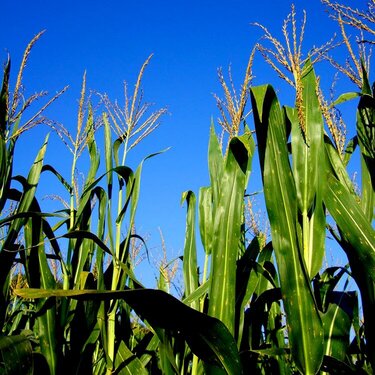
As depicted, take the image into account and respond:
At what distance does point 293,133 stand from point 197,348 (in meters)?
0.93

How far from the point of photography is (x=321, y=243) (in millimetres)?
1724

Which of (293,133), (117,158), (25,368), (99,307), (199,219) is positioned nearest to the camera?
(25,368)

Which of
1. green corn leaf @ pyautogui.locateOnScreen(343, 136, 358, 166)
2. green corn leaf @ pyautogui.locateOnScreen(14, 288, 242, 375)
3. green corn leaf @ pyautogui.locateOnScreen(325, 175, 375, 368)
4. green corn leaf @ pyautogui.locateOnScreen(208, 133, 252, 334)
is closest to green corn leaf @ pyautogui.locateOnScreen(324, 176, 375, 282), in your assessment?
green corn leaf @ pyautogui.locateOnScreen(325, 175, 375, 368)

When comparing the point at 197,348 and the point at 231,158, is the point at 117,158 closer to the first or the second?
the point at 231,158

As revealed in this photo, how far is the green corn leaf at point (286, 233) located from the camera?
147 centimetres

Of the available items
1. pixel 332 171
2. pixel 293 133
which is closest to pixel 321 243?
pixel 332 171

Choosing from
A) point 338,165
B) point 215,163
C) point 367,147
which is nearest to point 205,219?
point 215,163

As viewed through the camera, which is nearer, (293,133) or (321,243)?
(321,243)

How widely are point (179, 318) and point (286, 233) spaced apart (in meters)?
0.51

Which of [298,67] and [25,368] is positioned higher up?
[298,67]

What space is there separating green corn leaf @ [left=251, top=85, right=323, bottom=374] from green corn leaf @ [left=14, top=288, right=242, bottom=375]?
8.8 inches

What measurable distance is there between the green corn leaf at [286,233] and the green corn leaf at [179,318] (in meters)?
0.22

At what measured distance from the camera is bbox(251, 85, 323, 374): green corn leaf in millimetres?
1469

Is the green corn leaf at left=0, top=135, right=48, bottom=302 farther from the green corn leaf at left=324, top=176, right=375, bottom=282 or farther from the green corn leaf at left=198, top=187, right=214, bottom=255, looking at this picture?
the green corn leaf at left=324, top=176, right=375, bottom=282
